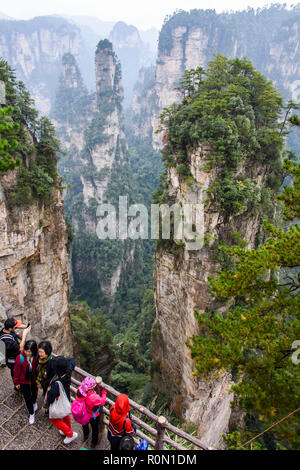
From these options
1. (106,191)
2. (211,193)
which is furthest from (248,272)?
(106,191)

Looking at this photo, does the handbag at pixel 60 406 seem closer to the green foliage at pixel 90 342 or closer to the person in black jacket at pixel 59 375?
the person in black jacket at pixel 59 375

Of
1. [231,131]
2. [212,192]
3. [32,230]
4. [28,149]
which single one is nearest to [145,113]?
[231,131]

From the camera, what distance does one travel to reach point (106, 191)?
158 feet

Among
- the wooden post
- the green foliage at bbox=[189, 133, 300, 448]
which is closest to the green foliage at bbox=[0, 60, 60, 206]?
the green foliage at bbox=[189, 133, 300, 448]

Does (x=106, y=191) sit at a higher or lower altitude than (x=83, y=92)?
lower

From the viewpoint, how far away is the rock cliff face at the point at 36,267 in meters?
10.2

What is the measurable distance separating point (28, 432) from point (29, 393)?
2.31ft

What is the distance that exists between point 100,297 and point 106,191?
1755 cm

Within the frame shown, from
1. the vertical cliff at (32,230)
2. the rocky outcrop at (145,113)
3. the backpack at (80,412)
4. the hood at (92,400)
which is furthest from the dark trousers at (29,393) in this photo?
the rocky outcrop at (145,113)

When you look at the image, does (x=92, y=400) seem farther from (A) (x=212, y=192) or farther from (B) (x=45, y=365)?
(A) (x=212, y=192)

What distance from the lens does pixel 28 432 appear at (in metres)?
4.54

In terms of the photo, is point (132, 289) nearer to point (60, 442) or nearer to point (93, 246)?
point (93, 246)

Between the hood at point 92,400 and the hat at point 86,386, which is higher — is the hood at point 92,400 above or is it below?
below

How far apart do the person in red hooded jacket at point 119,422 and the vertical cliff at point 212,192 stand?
7657 mm
